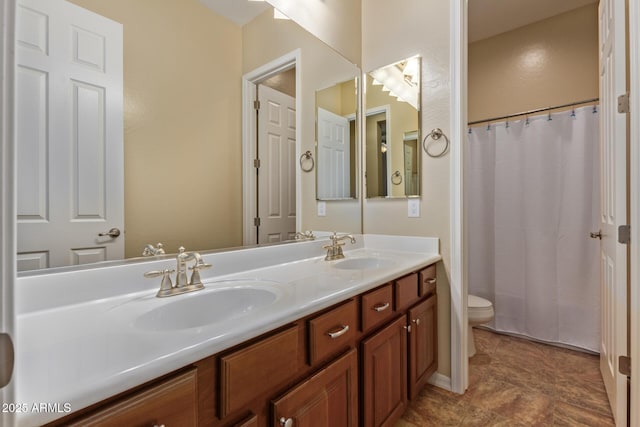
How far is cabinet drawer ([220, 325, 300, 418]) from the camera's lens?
0.66 m

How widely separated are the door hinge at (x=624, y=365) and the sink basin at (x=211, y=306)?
62.9 inches

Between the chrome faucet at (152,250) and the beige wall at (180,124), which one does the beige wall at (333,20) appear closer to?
the beige wall at (180,124)

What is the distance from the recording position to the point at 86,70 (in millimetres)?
872

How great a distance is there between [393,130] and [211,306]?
1.60 meters

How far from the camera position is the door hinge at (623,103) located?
1.33 metres

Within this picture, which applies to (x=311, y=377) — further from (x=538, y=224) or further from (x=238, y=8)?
(x=538, y=224)

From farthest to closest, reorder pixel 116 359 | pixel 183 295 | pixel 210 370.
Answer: pixel 183 295, pixel 210 370, pixel 116 359

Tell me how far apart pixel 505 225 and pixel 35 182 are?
294 centimetres

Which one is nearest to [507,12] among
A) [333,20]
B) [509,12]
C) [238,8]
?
[509,12]

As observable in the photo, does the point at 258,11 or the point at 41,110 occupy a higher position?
the point at 258,11

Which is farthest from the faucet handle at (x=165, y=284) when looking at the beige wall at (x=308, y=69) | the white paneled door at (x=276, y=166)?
the beige wall at (x=308, y=69)

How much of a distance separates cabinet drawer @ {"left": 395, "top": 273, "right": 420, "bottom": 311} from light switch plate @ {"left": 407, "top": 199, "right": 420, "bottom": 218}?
48cm

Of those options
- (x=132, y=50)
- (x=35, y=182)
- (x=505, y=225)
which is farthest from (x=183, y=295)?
(x=505, y=225)

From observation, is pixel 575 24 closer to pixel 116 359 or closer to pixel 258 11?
pixel 258 11
